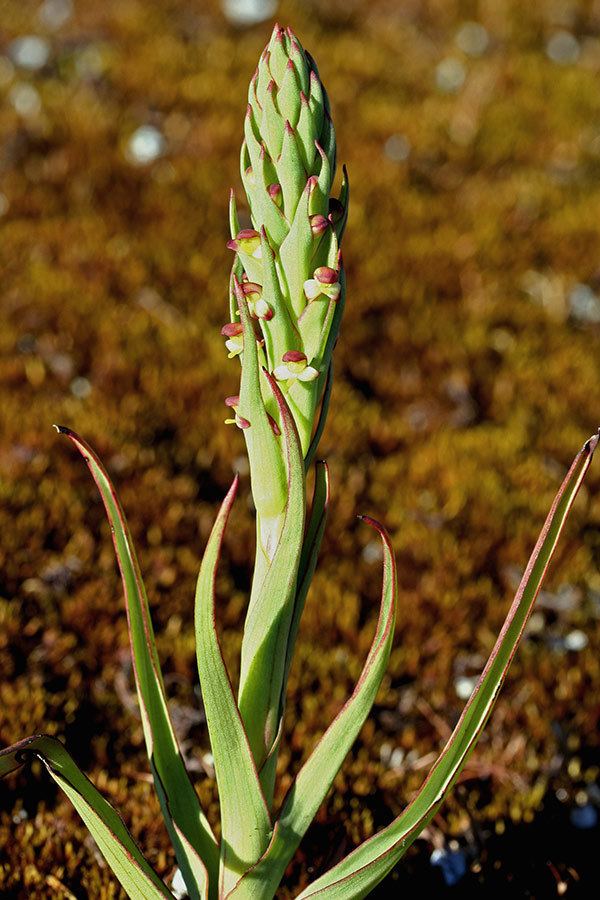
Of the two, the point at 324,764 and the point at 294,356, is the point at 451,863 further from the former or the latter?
the point at 294,356

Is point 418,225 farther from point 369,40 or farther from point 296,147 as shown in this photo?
point 296,147

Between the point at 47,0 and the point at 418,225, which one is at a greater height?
the point at 47,0

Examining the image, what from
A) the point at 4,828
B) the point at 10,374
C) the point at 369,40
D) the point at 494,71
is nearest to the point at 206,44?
the point at 369,40

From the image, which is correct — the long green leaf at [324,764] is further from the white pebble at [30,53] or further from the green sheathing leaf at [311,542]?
the white pebble at [30,53]

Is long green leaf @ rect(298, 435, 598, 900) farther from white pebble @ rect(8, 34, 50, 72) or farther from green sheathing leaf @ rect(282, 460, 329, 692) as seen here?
white pebble @ rect(8, 34, 50, 72)

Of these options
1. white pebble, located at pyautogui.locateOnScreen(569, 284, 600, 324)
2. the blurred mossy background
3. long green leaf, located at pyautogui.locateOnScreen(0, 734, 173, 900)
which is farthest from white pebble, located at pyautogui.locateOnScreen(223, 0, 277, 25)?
long green leaf, located at pyautogui.locateOnScreen(0, 734, 173, 900)

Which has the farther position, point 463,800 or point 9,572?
point 9,572
